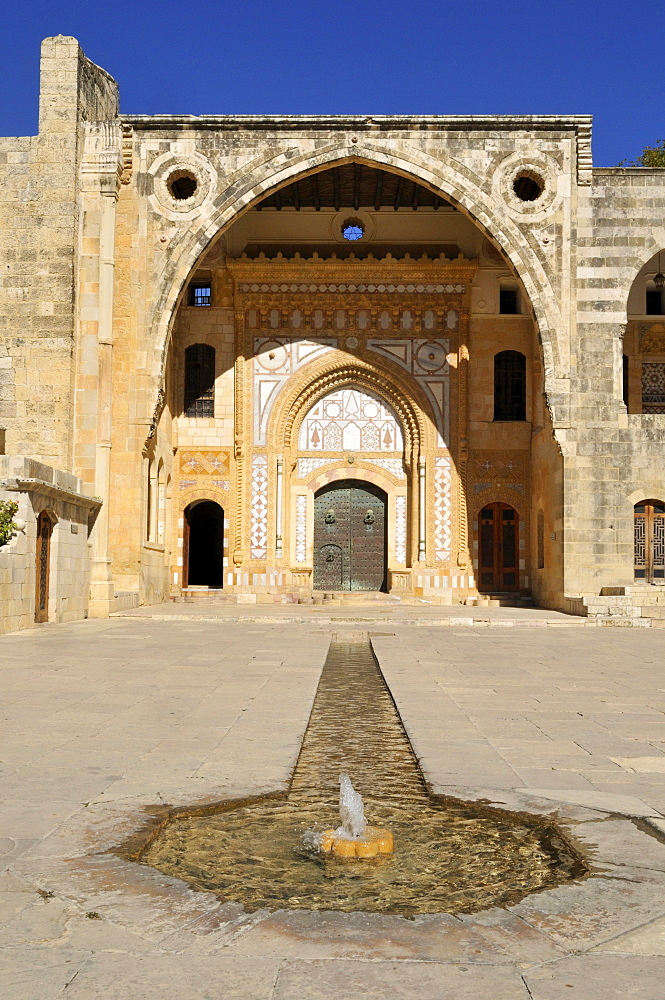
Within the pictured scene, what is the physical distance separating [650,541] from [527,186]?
22.3 feet

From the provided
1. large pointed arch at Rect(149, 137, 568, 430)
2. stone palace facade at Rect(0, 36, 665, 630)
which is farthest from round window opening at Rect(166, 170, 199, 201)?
large pointed arch at Rect(149, 137, 568, 430)

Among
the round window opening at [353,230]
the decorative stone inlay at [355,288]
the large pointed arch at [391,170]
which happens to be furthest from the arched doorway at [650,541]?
the round window opening at [353,230]

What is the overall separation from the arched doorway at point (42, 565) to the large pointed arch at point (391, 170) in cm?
437

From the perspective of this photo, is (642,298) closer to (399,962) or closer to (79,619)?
(79,619)

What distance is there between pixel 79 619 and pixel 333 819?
1182 cm

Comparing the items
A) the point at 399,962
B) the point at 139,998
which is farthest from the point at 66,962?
the point at 399,962

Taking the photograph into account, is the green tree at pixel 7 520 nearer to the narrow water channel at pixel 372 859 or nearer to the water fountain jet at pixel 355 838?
the narrow water channel at pixel 372 859

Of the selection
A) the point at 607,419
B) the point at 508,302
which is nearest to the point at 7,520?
the point at 607,419

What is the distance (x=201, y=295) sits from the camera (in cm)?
2098

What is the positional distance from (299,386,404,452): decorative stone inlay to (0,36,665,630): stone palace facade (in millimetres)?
50

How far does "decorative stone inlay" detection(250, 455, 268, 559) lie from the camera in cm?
2041

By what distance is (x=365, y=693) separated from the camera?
672cm

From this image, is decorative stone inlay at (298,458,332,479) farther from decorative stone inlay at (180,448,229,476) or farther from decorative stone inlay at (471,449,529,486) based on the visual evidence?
decorative stone inlay at (471,449,529,486)

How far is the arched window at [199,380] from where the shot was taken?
20734mm
